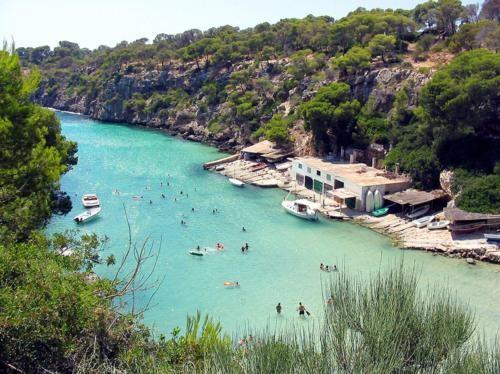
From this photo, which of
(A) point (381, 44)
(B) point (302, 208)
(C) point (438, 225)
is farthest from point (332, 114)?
(C) point (438, 225)

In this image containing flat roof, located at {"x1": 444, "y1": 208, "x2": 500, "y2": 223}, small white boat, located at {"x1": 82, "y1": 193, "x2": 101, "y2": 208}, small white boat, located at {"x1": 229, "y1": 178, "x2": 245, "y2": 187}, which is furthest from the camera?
small white boat, located at {"x1": 229, "y1": 178, "x2": 245, "y2": 187}

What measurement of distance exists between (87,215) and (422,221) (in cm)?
2391

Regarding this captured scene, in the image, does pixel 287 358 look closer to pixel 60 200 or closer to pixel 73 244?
pixel 73 244

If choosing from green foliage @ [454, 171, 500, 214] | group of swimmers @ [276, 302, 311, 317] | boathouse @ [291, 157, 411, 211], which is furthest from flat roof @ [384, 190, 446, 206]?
group of swimmers @ [276, 302, 311, 317]

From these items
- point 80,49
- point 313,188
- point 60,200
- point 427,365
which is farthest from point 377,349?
point 80,49

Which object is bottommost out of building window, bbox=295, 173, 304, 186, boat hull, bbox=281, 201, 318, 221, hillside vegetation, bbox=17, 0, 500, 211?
boat hull, bbox=281, 201, 318, 221

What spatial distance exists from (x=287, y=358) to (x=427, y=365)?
146 inches

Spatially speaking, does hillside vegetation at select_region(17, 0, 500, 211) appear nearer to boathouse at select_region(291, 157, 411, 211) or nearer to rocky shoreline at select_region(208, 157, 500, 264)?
boathouse at select_region(291, 157, 411, 211)

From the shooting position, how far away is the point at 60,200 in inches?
1066

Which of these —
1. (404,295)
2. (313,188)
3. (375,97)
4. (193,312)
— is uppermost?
(375,97)

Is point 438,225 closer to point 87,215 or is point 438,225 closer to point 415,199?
point 415,199

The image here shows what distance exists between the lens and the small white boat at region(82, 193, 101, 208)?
40.8 m

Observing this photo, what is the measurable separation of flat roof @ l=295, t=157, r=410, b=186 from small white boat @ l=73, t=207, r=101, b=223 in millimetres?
18193

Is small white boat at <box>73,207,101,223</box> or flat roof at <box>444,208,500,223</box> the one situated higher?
flat roof at <box>444,208,500,223</box>
